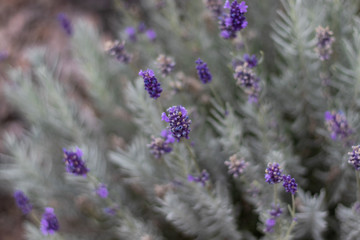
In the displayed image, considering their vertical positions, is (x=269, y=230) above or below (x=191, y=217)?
below

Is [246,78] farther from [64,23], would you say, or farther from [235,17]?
[64,23]

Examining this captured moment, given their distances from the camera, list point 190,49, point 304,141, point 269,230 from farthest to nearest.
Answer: point 190,49, point 304,141, point 269,230

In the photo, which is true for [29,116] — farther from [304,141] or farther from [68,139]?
[304,141]

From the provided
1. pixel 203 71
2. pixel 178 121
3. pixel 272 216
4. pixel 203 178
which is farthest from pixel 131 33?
pixel 272 216

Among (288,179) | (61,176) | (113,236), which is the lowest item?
(288,179)

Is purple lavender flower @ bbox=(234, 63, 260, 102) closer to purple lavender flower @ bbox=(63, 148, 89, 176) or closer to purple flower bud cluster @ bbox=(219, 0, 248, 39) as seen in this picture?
purple flower bud cluster @ bbox=(219, 0, 248, 39)

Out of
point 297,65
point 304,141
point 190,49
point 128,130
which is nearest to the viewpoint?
point 297,65

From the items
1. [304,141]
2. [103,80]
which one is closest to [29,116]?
[103,80]
